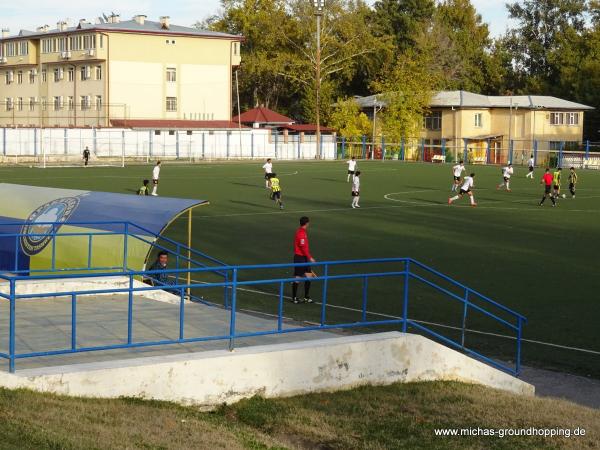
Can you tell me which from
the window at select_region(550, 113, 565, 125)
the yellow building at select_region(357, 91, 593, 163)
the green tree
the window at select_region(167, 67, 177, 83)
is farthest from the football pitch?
the window at select_region(550, 113, 565, 125)

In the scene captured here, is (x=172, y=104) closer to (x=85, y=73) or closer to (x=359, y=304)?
(x=85, y=73)

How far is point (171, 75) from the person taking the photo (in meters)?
96.6

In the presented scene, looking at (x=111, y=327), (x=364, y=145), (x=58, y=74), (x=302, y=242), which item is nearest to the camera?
(x=111, y=327)

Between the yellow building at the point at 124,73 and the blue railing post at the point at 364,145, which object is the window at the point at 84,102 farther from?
the blue railing post at the point at 364,145

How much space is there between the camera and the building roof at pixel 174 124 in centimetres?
8988

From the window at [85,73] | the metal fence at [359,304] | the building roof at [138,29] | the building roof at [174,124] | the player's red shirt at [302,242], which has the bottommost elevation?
the metal fence at [359,304]

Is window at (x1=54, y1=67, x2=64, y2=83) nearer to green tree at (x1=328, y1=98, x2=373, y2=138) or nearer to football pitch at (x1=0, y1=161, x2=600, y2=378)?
green tree at (x1=328, y1=98, x2=373, y2=138)

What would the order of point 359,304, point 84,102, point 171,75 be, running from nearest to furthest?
1. point 359,304
2. point 84,102
3. point 171,75

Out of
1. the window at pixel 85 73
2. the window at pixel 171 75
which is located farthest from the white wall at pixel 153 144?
the window at pixel 85 73

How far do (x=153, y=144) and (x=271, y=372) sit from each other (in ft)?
250

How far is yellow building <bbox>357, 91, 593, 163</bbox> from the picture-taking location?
99.4m

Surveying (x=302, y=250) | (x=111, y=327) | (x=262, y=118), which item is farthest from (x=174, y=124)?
(x=111, y=327)

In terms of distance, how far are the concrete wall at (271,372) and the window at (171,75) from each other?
279ft

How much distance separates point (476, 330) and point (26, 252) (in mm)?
9392
